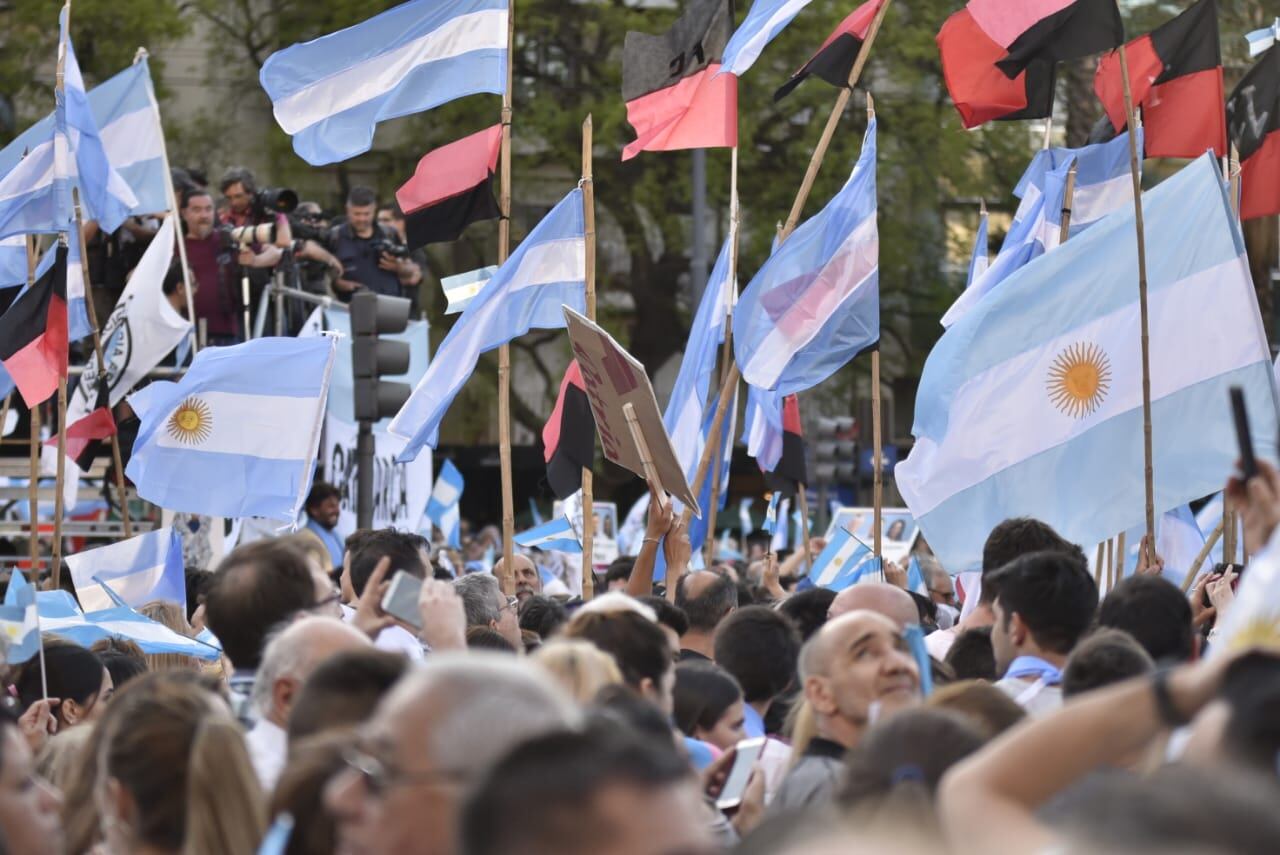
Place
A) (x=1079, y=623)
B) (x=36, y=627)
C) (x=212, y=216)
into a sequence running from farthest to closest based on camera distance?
1. (x=212, y=216)
2. (x=36, y=627)
3. (x=1079, y=623)

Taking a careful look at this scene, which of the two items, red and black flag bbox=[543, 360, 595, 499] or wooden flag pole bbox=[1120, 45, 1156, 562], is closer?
wooden flag pole bbox=[1120, 45, 1156, 562]

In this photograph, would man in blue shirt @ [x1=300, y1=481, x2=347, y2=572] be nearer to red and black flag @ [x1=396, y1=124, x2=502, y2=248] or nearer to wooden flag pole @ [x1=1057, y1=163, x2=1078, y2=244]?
red and black flag @ [x1=396, y1=124, x2=502, y2=248]

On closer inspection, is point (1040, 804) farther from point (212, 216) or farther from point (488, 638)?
point (212, 216)

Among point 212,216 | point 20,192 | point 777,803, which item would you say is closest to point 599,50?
point 212,216

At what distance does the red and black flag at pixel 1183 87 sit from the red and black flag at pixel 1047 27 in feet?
2.34

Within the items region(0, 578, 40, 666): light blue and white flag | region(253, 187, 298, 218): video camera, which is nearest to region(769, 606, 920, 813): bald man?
region(0, 578, 40, 666): light blue and white flag

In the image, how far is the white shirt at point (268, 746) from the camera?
4.27 m

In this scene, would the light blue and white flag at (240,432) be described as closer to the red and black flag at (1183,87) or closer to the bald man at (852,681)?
the red and black flag at (1183,87)

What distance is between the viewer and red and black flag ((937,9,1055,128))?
10.2 m

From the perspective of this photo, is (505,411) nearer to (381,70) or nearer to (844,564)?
(381,70)

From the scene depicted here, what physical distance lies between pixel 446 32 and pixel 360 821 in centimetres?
814

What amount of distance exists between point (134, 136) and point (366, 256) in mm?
2776

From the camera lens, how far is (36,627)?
20.7 feet

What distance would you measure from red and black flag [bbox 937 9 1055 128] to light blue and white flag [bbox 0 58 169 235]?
5080 mm
